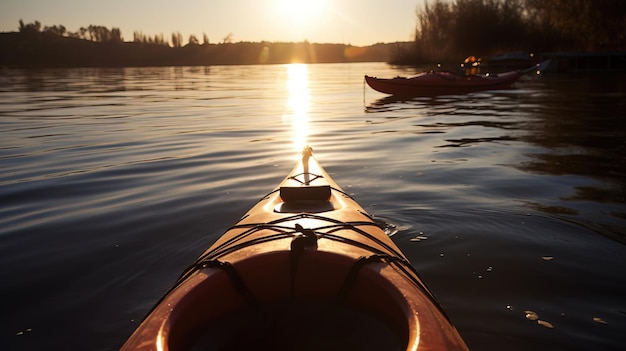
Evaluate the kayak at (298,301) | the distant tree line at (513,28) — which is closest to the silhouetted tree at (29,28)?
the distant tree line at (513,28)

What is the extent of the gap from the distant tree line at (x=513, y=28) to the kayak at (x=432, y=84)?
2240 cm

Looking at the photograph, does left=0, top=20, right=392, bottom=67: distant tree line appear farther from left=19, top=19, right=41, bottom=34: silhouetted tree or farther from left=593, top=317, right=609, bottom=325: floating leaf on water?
left=593, top=317, right=609, bottom=325: floating leaf on water

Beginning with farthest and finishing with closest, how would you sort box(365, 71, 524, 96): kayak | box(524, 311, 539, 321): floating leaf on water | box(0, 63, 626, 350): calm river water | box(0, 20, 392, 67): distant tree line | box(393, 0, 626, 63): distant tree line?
box(0, 20, 392, 67): distant tree line
box(393, 0, 626, 63): distant tree line
box(365, 71, 524, 96): kayak
box(0, 63, 626, 350): calm river water
box(524, 311, 539, 321): floating leaf on water

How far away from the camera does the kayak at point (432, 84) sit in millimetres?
18500

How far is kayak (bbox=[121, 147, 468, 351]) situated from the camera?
77.9 inches

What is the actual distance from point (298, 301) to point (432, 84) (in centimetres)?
1763

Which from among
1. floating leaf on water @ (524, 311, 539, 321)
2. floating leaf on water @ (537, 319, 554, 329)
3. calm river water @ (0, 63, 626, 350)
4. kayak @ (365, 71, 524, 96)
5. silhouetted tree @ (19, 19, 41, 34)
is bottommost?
floating leaf on water @ (537, 319, 554, 329)

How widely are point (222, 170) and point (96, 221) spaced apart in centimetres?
266

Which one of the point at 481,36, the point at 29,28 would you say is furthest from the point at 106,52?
the point at 481,36

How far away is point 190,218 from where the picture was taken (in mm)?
5066

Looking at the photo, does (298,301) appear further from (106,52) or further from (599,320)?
(106,52)

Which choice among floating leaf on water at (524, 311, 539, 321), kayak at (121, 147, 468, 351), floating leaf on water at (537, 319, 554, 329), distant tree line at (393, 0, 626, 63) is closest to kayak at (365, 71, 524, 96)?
floating leaf on water at (524, 311, 539, 321)


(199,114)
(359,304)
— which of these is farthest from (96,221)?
(199,114)

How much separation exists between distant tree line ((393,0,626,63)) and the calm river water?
1181 inches
